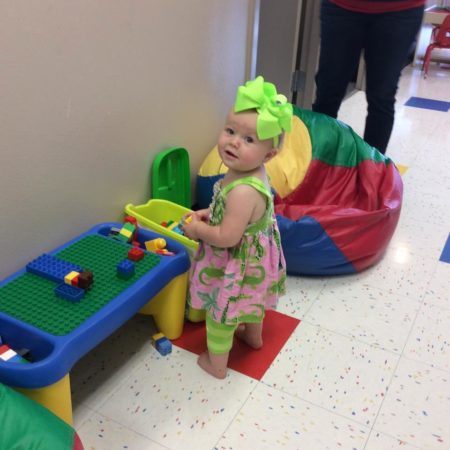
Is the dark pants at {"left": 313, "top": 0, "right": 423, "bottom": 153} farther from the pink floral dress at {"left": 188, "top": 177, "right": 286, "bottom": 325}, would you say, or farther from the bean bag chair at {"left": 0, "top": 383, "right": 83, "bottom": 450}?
the bean bag chair at {"left": 0, "top": 383, "right": 83, "bottom": 450}

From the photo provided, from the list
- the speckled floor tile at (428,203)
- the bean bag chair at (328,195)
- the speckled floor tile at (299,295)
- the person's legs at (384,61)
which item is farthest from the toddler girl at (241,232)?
the speckled floor tile at (428,203)

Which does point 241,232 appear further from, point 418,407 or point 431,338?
point 431,338

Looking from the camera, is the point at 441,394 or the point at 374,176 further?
the point at 374,176

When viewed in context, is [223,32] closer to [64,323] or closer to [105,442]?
[64,323]

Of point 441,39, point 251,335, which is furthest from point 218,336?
point 441,39

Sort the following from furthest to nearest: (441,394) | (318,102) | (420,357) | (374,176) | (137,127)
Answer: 1. (318,102)
2. (374,176)
3. (137,127)
4. (420,357)
5. (441,394)

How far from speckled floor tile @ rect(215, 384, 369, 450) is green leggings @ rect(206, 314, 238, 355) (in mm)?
142

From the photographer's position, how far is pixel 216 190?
1.18 metres

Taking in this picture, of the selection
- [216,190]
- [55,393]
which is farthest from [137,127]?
[55,393]

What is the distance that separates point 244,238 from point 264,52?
1929 mm

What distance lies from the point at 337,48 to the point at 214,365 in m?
1.32

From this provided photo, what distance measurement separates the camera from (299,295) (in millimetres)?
1651

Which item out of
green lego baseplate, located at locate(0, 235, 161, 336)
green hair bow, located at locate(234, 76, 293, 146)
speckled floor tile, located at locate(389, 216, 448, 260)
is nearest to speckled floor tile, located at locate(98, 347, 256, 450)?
green lego baseplate, located at locate(0, 235, 161, 336)

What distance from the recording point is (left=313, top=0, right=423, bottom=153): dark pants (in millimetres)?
1851
